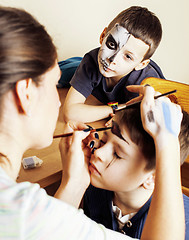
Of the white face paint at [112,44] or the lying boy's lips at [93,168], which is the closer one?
the lying boy's lips at [93,168]

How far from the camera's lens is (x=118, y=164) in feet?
2.33

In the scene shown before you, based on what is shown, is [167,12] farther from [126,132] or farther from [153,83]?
[126,132]

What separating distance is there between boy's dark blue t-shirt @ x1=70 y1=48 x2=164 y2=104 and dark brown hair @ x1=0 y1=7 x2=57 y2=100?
0.64m

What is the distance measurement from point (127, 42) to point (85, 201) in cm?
63

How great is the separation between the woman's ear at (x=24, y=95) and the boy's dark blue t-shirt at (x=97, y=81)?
65 centimetres

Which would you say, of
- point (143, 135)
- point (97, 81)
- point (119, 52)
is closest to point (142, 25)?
point (119, 52)

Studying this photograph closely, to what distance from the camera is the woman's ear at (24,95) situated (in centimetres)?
47

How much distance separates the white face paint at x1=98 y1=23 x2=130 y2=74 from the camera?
105 centimetres

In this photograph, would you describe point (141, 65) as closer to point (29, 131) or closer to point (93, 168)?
point (93, 168)

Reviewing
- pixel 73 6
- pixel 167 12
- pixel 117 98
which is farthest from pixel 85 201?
pixel 167 12

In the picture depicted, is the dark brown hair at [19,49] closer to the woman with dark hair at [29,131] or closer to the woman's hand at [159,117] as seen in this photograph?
the woman with dark hair at [29,131]

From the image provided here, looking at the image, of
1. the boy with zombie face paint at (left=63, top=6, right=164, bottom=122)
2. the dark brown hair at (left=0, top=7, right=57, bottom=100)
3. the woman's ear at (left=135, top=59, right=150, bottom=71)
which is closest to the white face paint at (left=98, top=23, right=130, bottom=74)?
the boy with zombie face paint at (left=63, top=6, right=164, bottom=122)

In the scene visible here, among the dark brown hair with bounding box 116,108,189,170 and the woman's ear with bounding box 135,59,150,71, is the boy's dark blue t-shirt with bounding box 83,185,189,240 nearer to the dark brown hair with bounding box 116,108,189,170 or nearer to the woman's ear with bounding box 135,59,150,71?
the dark brown hair with bounding box 116,108,189,170

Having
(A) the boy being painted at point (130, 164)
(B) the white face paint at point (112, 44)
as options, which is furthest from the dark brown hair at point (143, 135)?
(B) the white face paint at point (112, 44)
